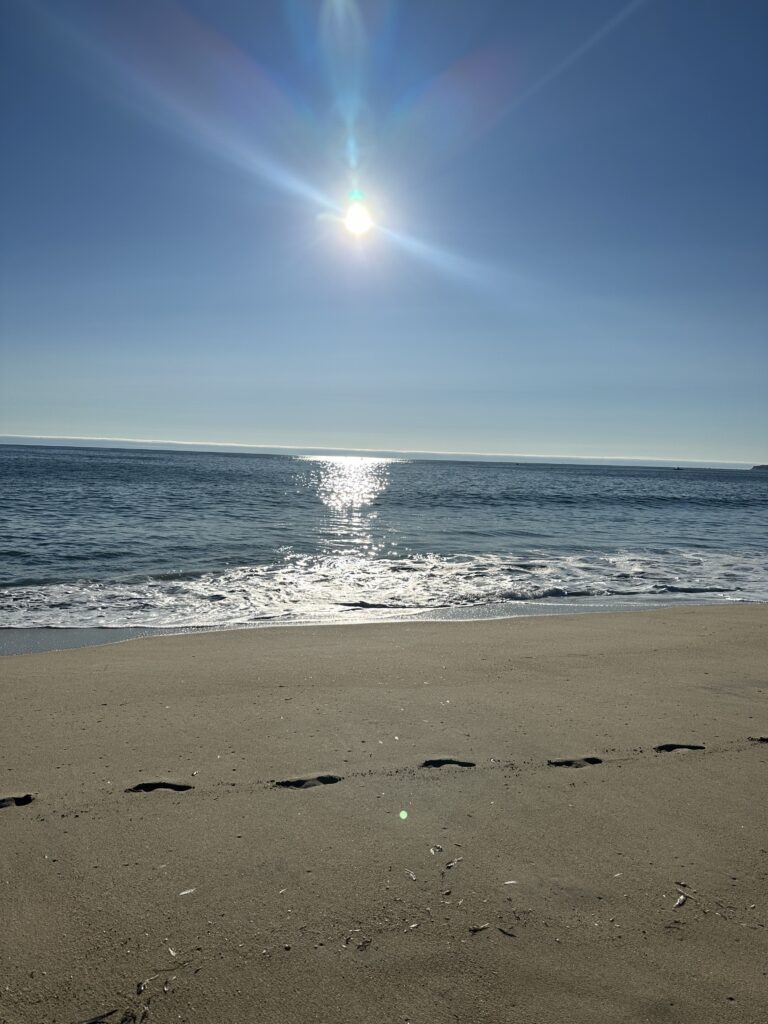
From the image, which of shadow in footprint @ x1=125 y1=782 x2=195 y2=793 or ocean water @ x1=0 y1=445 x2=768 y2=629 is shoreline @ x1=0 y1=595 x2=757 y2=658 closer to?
ocean water @ x1=0 y1=445 x2=768 y2=629

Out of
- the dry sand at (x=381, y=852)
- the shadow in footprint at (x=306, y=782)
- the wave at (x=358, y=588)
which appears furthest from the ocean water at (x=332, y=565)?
the shadow in footprint at (x=306, y=782)

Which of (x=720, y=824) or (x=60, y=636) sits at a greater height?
(x=720, y=824)

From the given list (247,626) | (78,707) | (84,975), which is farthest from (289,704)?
(247,626)

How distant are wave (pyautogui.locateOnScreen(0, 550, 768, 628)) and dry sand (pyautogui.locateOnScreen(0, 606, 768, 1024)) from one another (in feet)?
12.6

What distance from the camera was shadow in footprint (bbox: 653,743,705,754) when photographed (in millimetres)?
4398

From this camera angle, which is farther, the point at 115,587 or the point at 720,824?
the point at 115,587

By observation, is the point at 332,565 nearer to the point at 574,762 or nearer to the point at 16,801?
the point at 574,762

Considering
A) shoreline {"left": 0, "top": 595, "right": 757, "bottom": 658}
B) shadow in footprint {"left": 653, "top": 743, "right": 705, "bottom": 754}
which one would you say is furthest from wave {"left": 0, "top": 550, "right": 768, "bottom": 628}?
shadow in footprint {"left": 653, "top": 743, "right": 705, "bottom": 754}

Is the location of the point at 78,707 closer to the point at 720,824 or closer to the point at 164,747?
the point at 164,747

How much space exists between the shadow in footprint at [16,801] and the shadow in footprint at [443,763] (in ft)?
7.88

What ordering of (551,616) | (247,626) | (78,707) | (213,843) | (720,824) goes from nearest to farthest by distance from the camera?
(213,843) → (720,824) → (78,707) → (247,626) → (551,616)

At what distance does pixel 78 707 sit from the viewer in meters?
5.18

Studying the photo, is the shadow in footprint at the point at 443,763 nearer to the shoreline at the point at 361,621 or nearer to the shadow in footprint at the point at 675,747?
the shadow in footprint at the point at 675,747

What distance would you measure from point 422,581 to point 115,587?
5.90 meters
